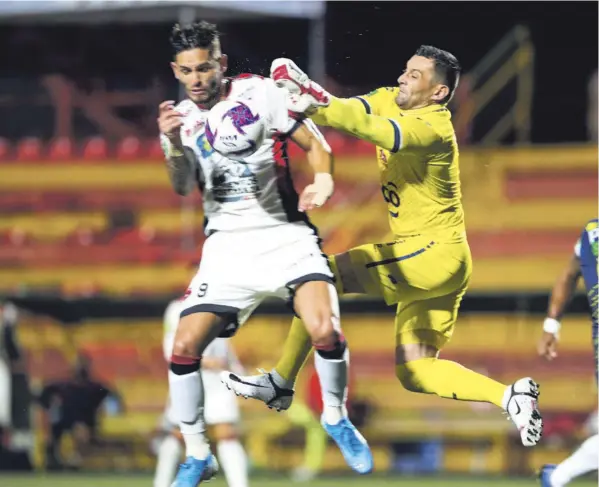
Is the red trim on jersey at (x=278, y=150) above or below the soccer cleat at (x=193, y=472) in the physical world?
above

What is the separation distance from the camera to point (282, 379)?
633 cm

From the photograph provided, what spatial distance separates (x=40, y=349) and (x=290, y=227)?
7081 mm

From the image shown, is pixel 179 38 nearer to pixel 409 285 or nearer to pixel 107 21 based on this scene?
pixel 409 285

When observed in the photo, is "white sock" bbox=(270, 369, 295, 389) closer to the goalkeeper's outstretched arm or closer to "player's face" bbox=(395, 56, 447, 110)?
the goalkeeper's outstretched arm

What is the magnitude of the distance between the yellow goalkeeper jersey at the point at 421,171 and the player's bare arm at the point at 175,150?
2.51 feet

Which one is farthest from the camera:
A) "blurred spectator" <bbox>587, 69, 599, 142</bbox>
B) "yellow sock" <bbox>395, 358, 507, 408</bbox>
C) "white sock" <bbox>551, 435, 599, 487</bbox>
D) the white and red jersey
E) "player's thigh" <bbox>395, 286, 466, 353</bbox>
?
"blurred spectator" <bbox>587, 69, 599, 142</bbox>

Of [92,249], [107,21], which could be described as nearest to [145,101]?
[107,21]

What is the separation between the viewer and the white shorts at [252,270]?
5992 millimetres

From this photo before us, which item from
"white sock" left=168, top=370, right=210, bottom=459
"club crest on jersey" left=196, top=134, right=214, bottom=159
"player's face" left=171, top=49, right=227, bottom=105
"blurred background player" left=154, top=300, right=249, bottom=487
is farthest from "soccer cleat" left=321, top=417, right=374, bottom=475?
"blurred background player" left=154, top=300, right=249, bottom=487

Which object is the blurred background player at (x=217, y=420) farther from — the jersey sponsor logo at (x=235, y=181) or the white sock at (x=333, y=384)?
the white sock at (x=333, y=384)

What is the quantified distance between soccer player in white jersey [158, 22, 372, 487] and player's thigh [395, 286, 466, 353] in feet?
1.68

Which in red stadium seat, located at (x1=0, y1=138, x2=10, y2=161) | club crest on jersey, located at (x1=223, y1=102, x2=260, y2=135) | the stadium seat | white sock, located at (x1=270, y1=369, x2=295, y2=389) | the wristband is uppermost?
club crest on jersey, located at (x1=223, y1=102, x2=260, y2=135)

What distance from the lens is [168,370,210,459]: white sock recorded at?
6.11 metres

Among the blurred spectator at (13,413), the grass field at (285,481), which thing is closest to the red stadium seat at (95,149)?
the blurred spectator at (13,413)
